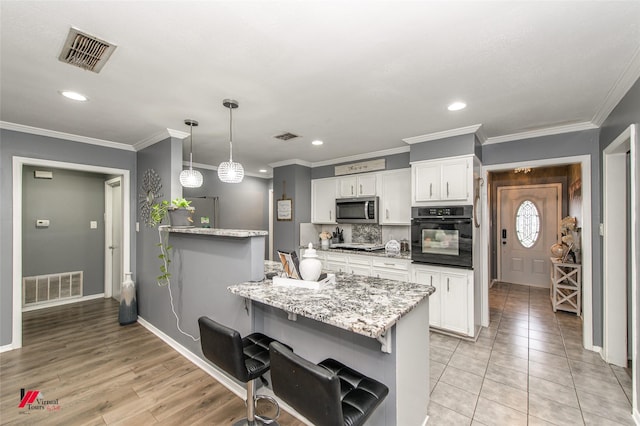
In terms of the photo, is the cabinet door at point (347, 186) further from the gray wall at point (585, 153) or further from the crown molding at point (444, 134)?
the gray wall at point (585, 153)

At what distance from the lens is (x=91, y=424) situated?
197cm

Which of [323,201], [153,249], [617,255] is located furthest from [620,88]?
[153,249]

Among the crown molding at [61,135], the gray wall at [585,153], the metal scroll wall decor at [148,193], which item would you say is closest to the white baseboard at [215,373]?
the metal scroll wall decor at [148,193]

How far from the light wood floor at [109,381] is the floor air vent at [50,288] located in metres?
0.99

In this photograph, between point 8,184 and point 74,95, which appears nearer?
point 74,95

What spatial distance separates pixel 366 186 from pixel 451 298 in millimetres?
2054

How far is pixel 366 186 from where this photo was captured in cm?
452

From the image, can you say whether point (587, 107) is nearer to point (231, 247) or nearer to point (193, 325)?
point (231, 247)

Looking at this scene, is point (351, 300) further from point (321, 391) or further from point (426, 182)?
point (426, 182)

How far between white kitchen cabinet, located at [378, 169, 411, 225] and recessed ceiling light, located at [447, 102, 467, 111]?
1.48 meters

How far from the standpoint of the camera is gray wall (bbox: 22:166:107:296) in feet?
14.0

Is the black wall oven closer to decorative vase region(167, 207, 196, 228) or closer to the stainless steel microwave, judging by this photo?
the stainless steel microwave

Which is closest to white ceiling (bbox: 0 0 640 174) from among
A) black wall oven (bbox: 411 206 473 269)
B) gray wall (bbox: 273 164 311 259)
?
black wall oven (bbox: 411 206 473 269)

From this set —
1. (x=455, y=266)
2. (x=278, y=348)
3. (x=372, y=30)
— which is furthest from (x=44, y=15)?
(x=455, y=266)
